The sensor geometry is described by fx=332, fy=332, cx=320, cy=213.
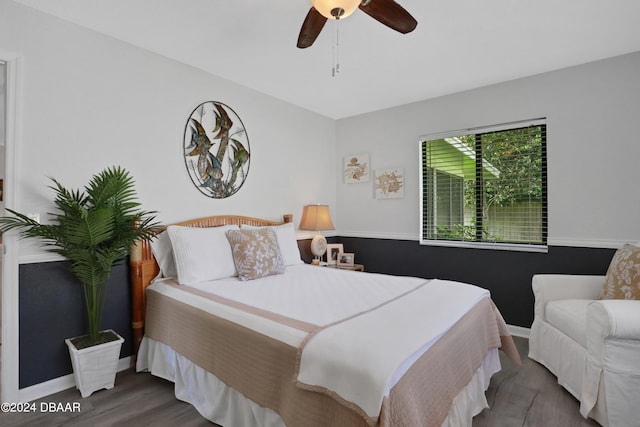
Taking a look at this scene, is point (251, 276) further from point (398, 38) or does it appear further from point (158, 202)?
point (398, 38)

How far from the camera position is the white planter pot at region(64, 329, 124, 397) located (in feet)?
6.89

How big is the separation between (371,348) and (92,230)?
189 centimetres

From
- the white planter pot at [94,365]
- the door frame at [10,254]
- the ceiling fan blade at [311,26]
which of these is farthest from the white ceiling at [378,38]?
the white planter pot at [94,365]

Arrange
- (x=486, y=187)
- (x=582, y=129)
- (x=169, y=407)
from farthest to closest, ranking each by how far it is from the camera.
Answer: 1. (x=486, y=187)
2. (x=582, y=129)
3. (x=169, y=407)

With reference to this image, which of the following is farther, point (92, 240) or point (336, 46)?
point (336, 46)

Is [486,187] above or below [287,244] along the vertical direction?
above

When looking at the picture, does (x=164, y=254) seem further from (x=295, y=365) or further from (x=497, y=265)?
(x=497, y=265)

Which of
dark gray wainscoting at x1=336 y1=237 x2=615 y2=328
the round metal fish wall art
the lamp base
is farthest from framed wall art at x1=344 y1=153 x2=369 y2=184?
the round metal fish wall art

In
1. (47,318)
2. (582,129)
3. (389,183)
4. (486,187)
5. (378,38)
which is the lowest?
(47,318)

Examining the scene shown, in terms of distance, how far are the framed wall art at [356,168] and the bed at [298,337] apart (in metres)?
1.74

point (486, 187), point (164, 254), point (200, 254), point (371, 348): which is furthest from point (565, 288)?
point (164, 254)

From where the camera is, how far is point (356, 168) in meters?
4.38

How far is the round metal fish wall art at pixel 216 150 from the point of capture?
300cm

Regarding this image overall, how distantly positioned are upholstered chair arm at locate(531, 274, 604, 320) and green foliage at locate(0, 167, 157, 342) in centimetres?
298
